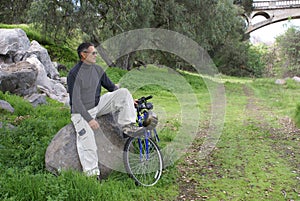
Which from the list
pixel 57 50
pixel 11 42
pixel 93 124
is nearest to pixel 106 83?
pixel 93 124

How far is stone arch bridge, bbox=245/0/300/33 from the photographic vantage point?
160ft

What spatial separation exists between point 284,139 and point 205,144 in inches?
74.7

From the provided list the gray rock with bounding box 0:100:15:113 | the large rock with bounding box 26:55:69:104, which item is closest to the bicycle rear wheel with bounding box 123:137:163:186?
the gray rock with bounding box 0:100:15:113

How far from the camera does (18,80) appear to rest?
9.48 m

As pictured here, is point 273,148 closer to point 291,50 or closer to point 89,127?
point 89,127

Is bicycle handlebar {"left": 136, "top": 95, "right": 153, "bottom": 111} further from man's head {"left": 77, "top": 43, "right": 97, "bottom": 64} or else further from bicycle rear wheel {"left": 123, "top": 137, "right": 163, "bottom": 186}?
man's head {"left": 77, "top": 43, "right": 97, "bottom": 64}

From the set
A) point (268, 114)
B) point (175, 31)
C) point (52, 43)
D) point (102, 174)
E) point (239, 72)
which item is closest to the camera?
point (102, 174)

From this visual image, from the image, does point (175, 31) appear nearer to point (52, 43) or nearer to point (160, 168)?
point (52, 43)

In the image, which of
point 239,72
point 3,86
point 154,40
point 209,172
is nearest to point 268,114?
point 209,172

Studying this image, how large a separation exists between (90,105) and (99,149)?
0.67m

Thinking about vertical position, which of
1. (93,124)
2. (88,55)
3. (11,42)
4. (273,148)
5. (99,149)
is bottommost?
(273,148)

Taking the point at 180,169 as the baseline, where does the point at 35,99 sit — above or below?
above

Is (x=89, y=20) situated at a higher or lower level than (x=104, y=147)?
higher

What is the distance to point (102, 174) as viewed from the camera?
15.3ft
